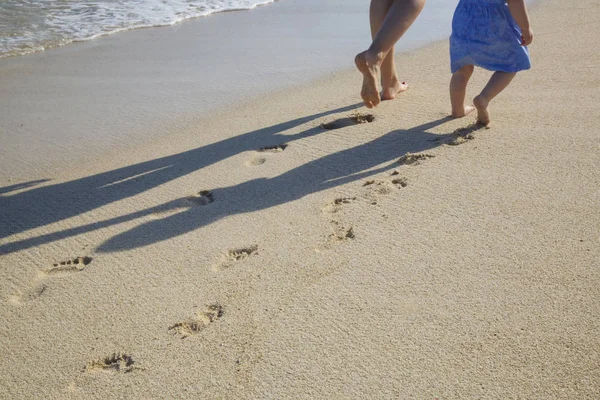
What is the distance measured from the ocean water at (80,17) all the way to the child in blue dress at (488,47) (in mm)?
3536

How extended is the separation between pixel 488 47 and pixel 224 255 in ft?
5.83

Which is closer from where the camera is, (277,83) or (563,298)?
(563,298)

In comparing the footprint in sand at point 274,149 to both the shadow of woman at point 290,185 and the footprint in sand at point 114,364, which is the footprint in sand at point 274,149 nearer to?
the shadow of woman at point 290,185

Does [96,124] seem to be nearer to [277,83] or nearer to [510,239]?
[277,83]

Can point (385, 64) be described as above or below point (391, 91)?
above

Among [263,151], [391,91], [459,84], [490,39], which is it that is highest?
[490,39]

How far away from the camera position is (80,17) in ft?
20.2

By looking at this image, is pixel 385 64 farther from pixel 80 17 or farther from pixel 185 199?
pixel 80 17

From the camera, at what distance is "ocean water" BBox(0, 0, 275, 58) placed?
18.0 feet

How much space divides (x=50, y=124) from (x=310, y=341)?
253 centimetres

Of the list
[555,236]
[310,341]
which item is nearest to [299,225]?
[310,341]

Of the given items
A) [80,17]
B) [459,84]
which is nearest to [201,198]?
[459,84]

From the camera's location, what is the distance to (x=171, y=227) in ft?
8.30

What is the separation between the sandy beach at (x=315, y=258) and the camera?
175 cm
